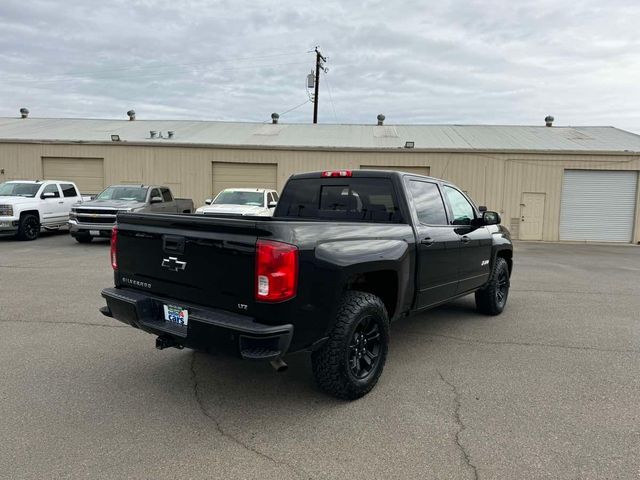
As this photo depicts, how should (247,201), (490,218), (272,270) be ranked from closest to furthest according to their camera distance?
1. (272,270)
2. (490,218)
3. (247,201)

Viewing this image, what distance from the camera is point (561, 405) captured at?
364 cm

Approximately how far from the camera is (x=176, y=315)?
11.3 ft

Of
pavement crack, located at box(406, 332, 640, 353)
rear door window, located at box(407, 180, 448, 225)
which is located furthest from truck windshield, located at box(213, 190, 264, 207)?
pavement crack, located at box(406, 332, 640, 353)

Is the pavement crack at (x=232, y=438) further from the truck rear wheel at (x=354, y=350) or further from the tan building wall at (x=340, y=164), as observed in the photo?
the tan building wall at (x=340, y=164)

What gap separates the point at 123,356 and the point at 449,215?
12.4 feet

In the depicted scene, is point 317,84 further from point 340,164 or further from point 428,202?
point 428,202

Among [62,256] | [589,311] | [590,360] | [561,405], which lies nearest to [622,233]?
[589,311]

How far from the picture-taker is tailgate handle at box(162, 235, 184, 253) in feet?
11.3

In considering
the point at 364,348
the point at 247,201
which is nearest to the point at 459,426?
the point at 364,348

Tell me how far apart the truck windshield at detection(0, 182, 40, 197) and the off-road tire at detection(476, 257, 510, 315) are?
547 inches

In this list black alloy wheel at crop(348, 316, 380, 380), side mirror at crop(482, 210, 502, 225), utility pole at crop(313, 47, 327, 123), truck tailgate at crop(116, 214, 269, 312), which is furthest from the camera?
utility pole at crop(313, 47, 327, 123)

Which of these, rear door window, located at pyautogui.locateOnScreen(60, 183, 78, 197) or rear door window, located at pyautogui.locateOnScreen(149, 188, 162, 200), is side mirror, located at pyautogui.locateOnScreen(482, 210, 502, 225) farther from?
rear door window, located at pyautogui.locateOnScreen(60, 183, 78, 197)

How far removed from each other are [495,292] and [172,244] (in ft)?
15.2

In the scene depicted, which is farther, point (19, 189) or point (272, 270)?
point (19, 189)
